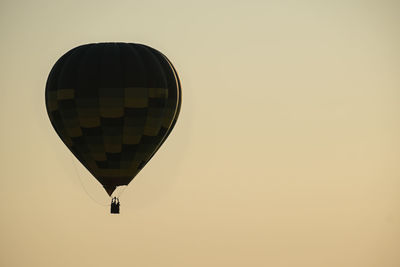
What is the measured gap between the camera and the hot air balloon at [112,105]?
133m

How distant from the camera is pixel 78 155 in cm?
13425

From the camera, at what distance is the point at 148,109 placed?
437 feet

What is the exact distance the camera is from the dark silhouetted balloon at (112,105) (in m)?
133

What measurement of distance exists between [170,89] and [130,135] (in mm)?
3080

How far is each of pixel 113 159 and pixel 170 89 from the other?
449cm

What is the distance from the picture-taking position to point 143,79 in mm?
132875

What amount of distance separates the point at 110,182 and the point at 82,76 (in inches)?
214

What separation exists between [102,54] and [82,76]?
1.49 m

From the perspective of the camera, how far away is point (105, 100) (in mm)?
132750

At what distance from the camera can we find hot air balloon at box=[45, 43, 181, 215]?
13275cm

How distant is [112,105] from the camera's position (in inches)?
5226

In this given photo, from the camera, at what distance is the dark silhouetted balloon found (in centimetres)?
13275

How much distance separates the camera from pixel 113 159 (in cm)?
13338

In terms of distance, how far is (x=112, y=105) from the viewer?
5226 inches
